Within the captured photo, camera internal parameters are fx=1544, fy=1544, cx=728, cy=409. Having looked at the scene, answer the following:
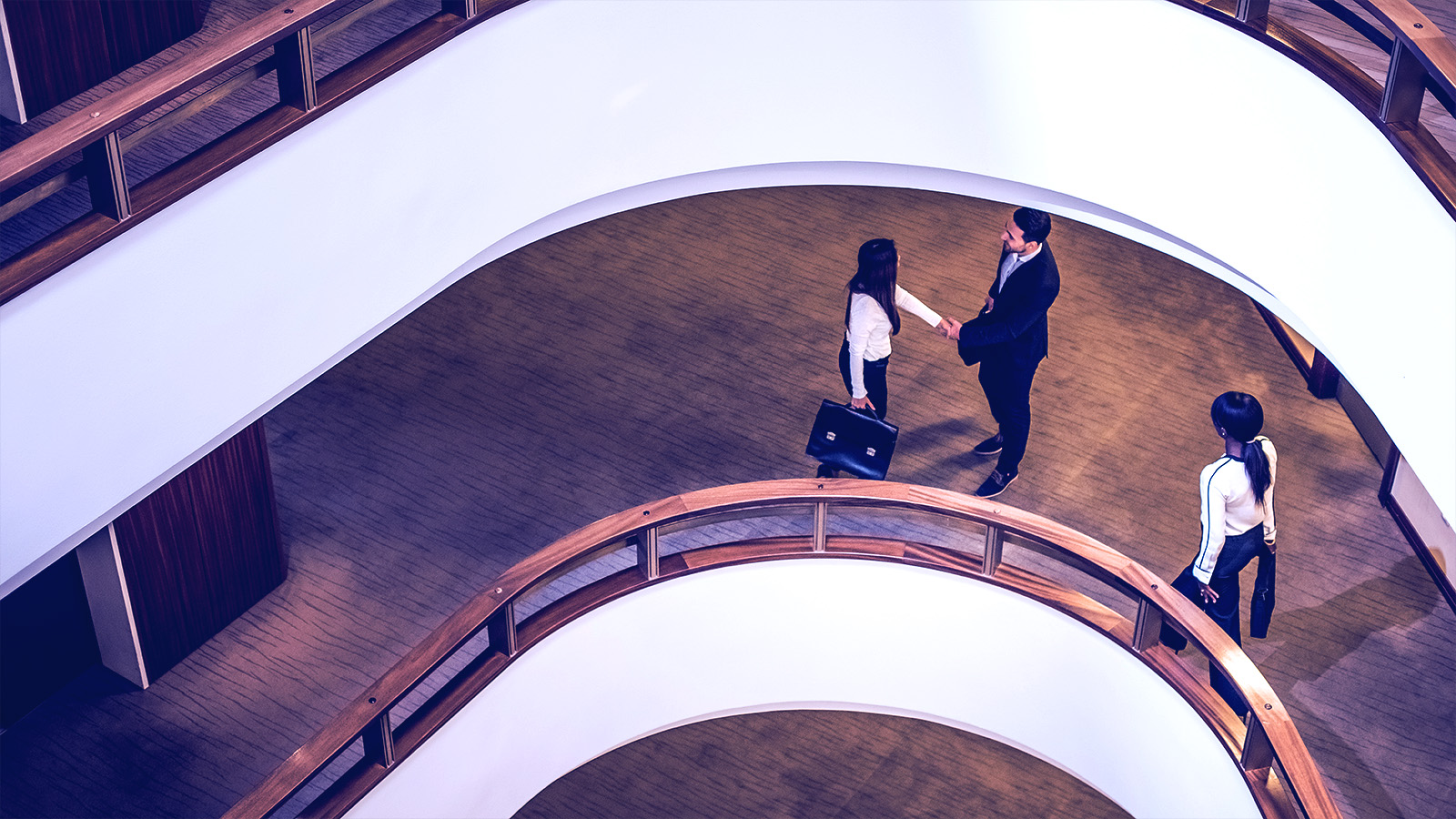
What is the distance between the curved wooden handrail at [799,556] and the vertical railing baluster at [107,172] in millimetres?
1840

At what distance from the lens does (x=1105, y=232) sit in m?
9.47

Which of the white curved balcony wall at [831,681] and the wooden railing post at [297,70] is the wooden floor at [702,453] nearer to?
the white curved balcony wall at [831,681]

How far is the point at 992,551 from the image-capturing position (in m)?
6.38

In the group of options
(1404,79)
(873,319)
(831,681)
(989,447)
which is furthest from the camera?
(989,447)

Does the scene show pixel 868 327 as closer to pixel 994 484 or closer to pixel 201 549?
pixel 994 484

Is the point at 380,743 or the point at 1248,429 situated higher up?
the point at 1248,429

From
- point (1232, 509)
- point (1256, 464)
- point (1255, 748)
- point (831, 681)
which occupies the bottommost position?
point (831, 681)

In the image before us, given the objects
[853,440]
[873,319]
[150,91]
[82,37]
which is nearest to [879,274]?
[873,319]

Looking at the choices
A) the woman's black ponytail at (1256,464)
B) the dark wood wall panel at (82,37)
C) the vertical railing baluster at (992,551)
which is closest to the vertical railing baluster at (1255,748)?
the woman's black ponytail at (1256,464)

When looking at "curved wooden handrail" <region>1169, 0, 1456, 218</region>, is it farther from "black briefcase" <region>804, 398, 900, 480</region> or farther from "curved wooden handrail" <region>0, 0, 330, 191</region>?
Result: "curved wooden handrail" <region>0, 0, 330, 191</region>

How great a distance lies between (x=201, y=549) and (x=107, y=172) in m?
3.50

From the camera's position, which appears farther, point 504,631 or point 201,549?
point 201,549

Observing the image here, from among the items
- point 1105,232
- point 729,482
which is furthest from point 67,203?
point 1105,232

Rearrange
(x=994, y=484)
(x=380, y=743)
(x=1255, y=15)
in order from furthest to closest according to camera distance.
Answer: (x=994, y=484) < (x=1255, y=15) < (x=380, y=743)
